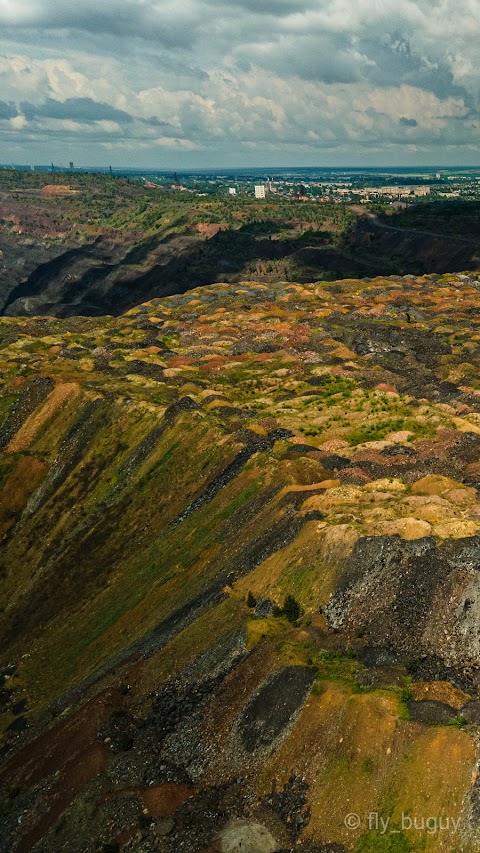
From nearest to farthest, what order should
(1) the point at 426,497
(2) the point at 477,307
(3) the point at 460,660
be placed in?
(3) the point at 460,660, (1) the point at 426,497, (2) the point at 477,307

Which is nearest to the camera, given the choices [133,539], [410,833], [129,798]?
[410,833]

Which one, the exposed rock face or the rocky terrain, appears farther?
the exposed rock face

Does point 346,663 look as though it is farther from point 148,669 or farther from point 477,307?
point 477,307

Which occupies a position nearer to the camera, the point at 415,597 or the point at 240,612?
the point at 415,597

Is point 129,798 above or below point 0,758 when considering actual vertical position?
above

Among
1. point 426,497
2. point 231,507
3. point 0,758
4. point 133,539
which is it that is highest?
point 426,497

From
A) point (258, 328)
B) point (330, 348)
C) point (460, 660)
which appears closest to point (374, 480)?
point (460, 660)

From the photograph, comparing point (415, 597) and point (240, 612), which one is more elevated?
point (415, 597)

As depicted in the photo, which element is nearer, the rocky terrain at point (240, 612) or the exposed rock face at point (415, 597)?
the rocky terrain at point (240, 612)
